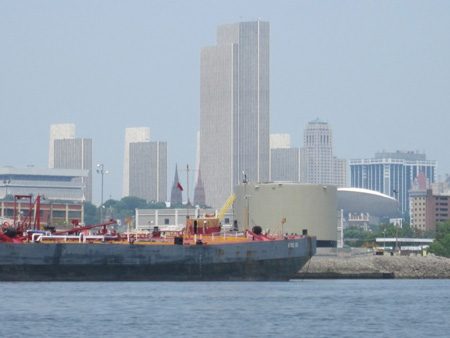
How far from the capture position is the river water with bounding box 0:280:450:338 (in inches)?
2453

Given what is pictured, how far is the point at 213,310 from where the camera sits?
2815 inches

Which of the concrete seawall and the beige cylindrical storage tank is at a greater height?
the beige cylindrical storage tank

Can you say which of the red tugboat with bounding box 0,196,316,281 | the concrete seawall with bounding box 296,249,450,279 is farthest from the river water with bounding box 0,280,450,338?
the concrete seawall with bounding box 296,249,450,279

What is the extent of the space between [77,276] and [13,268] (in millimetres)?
4840

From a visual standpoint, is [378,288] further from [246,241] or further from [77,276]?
[77,276]

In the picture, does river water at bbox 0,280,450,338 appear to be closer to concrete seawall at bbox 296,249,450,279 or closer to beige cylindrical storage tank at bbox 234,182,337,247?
concrete seawall at bbox 296,249,450,279

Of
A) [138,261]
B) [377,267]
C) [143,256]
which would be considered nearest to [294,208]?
[377,267]

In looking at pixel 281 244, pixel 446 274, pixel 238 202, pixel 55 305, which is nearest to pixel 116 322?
pixel 55 305

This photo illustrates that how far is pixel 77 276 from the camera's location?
313ft

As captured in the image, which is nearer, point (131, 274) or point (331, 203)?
point (131, 274)

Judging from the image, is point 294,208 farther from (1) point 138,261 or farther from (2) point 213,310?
(2) point 213,310

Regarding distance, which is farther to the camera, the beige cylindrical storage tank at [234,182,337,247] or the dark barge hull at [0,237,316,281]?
the beige cylindrical storage tank at [234,182,337,247]

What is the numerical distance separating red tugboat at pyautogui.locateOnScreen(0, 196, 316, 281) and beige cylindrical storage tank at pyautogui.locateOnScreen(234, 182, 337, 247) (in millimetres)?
65471

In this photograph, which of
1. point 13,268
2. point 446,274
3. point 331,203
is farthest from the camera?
point 331,203
